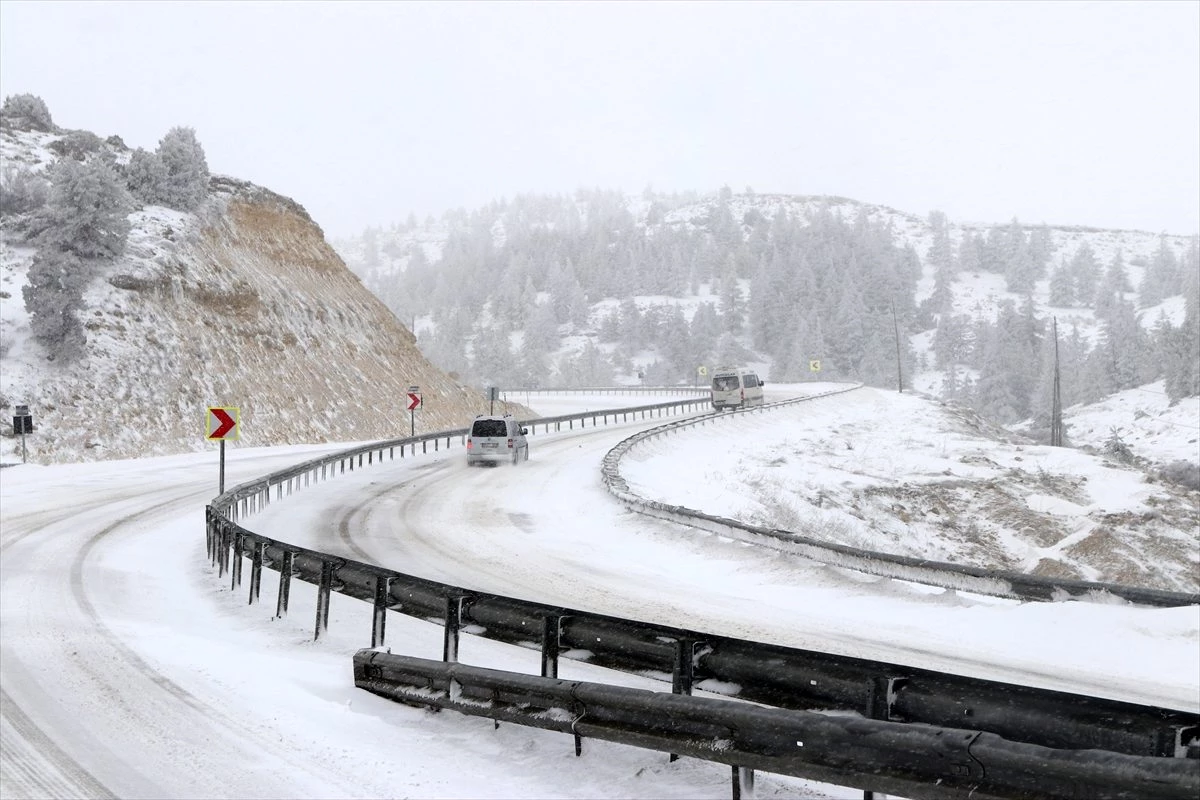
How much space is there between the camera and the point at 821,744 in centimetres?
479

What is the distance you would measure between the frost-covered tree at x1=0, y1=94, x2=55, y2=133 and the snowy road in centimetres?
4831

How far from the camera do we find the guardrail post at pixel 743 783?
17.4 feet

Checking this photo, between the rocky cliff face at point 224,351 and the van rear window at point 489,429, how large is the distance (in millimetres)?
14795

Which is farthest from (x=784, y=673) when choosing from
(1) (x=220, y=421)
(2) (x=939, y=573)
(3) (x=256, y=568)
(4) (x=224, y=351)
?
(4) (x=224, y=351)

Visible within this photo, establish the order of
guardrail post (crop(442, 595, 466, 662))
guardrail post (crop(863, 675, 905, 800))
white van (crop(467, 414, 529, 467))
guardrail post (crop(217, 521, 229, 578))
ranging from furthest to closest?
white van (crop(467, 414, 529, 467)) < guardrail post (crop(217, 521, 229, 578)) < guardrail post (crop(442, 595, 466, 662)) < guardrail post (crop(863, 675, 905, 800))

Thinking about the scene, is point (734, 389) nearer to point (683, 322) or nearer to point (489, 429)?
point (489, 429)

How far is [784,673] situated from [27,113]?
69567 mm

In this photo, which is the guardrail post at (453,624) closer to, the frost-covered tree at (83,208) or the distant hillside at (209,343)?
the distant hillside at (209,343)

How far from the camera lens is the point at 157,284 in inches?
1838

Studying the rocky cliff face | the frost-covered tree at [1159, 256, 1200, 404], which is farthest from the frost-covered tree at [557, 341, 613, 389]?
the rocky cliff face

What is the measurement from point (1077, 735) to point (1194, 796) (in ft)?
2.70

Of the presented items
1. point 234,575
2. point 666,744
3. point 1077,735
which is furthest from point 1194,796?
point 234,575

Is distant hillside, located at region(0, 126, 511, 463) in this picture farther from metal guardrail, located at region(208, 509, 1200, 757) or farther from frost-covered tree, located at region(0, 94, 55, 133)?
metal guardrail, located at region(208, 509, 1200, 757)

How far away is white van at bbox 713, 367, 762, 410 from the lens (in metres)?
57.4
